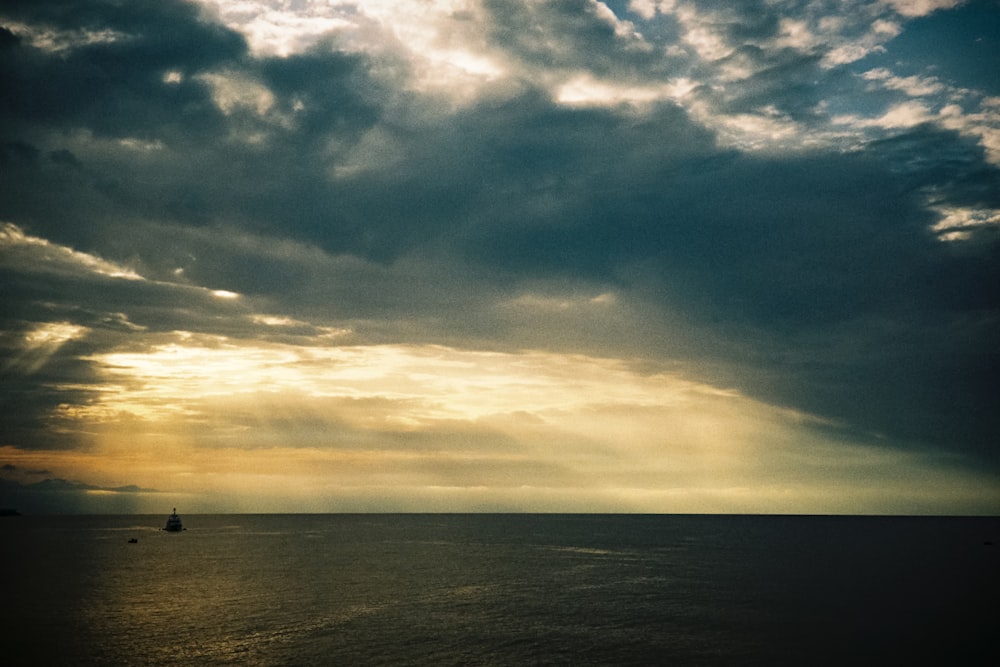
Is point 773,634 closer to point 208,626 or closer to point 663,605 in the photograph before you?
point 663,605

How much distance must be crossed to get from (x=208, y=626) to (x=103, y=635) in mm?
8906

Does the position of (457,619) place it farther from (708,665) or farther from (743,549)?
(743,549)

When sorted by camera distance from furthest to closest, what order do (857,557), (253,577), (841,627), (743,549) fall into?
1. (743,549)
2. (857,557)
3. (253,577)
4. (841,627)

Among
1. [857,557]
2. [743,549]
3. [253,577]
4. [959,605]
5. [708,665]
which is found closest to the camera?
[708,665]

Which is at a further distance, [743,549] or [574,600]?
[743,549]

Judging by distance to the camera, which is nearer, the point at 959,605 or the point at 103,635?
the point at 103,635

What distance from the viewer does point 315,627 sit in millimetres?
63438

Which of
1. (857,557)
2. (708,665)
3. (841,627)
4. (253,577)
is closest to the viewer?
(708,665)

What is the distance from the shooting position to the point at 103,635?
2386 inches

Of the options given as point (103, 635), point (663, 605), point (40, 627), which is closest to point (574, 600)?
point (663, 605)

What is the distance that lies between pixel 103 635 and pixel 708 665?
176ft

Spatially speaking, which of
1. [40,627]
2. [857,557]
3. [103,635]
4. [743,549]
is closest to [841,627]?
[103,635]

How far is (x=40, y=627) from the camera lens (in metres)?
63.4

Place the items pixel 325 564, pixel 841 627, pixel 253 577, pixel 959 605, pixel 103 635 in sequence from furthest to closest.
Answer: pixel 325 564, pixel 253 577, pixel 959 605, pixel 841 627, pixel 103 635
